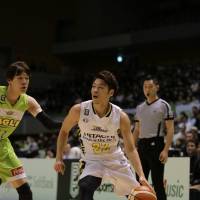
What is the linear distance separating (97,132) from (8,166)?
3.28 feet

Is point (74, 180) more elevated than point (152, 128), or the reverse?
point (152, 128)

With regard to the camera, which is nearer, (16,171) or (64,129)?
(64,129)

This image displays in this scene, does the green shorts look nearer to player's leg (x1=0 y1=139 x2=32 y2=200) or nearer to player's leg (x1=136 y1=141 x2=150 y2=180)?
player's leg (x1=0 y1=139 x2=32 y2=200)

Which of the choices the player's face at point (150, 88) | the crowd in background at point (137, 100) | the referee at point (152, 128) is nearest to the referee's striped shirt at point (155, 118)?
the referee at point (152, 128)

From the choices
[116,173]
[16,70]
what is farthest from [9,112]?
[116,173]

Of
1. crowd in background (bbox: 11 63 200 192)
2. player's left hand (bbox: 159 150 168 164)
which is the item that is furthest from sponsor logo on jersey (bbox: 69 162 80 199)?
player's left hand (bbox: 159 150 168 164)

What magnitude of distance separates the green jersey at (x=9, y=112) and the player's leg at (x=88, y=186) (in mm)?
1018

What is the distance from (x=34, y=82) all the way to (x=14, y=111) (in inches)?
879

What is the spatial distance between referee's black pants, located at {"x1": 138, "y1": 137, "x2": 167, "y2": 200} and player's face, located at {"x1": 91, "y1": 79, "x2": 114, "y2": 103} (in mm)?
2141

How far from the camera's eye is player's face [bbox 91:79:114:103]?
488 cm

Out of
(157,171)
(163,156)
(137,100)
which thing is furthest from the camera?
(137,100)

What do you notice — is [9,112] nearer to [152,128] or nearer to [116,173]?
[116,173]

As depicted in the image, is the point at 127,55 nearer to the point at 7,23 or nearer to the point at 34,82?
the point at 34,82

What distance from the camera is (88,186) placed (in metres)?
4.79
